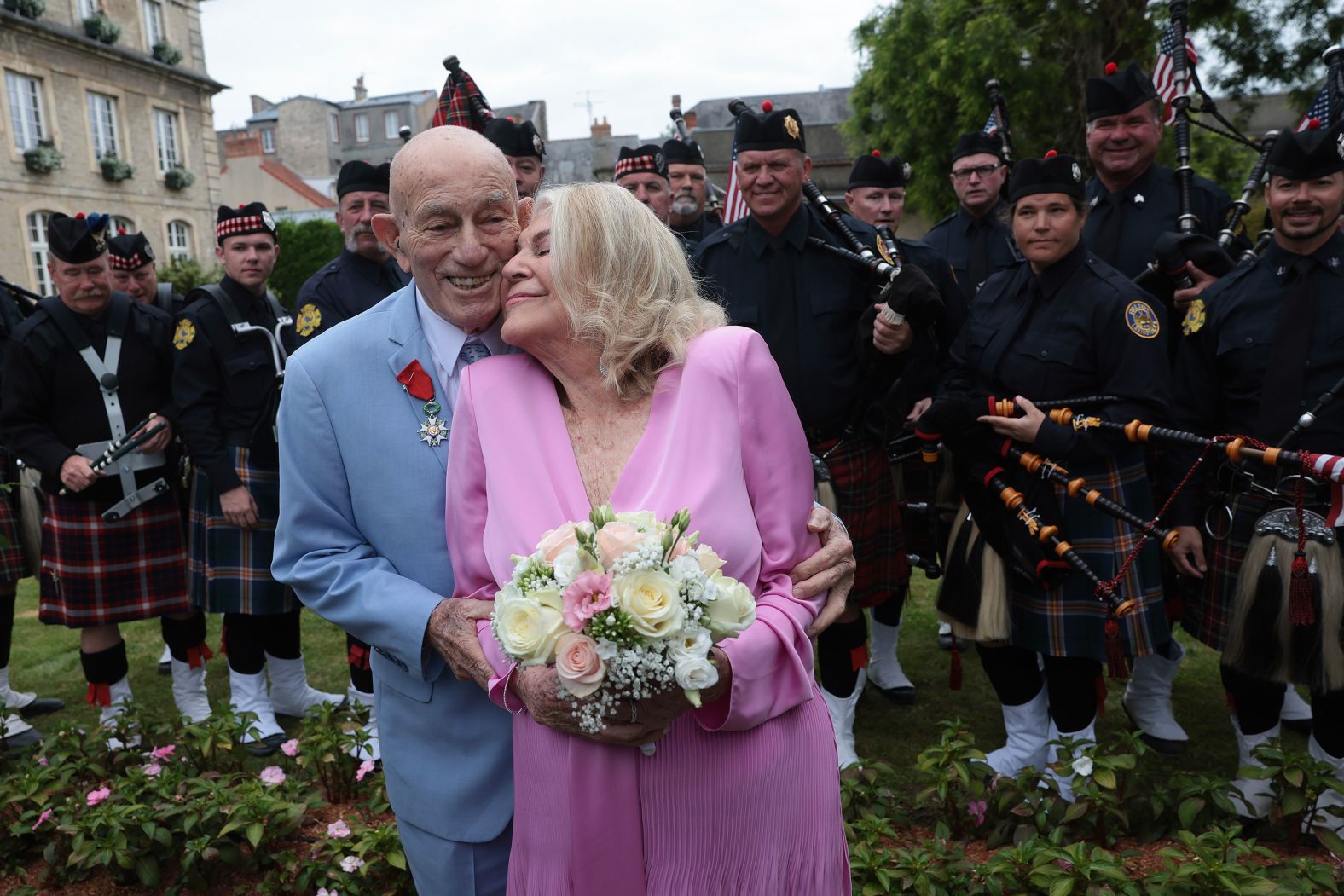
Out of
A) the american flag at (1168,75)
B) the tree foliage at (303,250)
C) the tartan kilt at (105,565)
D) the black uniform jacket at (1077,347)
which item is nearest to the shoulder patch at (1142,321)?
the black uniform jacket at (1077,347)

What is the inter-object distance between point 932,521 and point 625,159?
2.78m

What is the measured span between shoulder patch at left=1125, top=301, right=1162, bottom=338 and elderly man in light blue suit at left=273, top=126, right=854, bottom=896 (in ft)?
6.14

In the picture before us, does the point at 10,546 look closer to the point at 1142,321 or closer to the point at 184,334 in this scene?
the point at 184,334

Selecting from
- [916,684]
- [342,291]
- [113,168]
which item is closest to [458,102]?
[342,291]

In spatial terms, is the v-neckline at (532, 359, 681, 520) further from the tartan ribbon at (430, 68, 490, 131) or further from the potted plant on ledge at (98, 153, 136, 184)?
the potted plant on ledge at (98, 153, 136, 184)

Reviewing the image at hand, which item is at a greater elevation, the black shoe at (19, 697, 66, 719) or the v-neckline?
the v-neckline

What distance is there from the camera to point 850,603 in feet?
13.2

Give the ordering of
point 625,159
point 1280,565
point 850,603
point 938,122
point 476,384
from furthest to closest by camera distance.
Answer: point 938,122 < point 625,159 < point 850,603 < point 1280,565 < point 476,384

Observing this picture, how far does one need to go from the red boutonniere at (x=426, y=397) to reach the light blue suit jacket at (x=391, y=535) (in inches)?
0.5

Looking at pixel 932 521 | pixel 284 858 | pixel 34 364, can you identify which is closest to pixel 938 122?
pixel 932 521

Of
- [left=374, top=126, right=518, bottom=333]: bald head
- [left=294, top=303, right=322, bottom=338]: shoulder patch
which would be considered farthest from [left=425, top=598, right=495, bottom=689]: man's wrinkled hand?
[left=294, top=303, right=322, bottom=338]: shoulder patch

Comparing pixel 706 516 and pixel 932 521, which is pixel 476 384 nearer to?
pixel 706 516

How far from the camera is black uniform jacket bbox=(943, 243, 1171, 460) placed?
11.0 feet

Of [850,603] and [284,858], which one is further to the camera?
[850,603]
